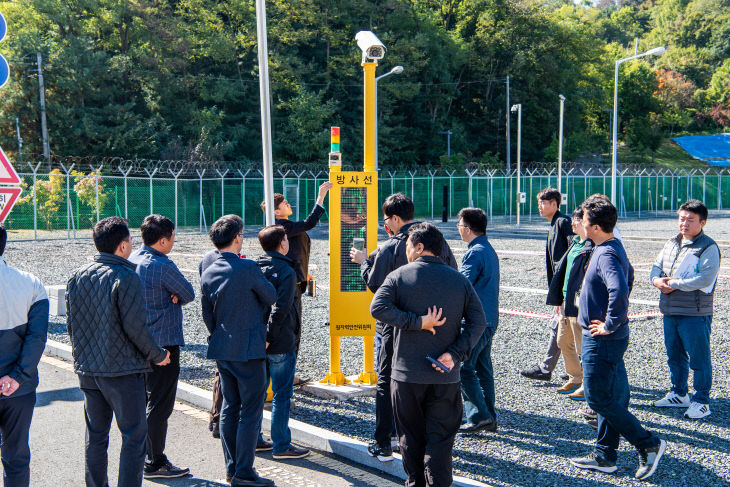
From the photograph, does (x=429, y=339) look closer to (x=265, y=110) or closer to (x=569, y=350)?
(x=569, y=350)

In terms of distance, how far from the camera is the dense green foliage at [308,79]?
38.9m

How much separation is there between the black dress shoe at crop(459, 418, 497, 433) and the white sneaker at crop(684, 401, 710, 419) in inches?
66.0

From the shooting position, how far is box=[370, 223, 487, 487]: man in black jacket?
3975 millimetres

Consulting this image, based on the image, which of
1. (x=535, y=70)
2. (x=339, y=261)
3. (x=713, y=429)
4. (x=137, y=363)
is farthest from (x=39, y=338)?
(x=535, y=70)

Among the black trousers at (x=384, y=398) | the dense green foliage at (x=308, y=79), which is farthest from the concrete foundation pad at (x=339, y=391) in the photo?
the dense green foliage at (x=308, y=79)

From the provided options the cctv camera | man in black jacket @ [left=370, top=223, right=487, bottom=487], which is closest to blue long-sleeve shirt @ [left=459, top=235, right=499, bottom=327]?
man in black jacket @ [left=370, top=223, right=487, bottom=487]

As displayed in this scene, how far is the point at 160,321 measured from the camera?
4848 millimetres

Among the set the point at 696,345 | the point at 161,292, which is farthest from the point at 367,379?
the point at 696,345

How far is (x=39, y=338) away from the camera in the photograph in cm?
393

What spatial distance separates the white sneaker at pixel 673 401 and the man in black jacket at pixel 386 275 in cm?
250

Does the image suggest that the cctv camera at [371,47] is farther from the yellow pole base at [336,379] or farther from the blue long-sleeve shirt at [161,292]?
the yellow pole base at [336,379]

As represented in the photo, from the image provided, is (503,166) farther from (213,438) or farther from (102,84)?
(213,438)

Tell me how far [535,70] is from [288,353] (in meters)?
58.6

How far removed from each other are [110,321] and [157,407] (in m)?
0.97
